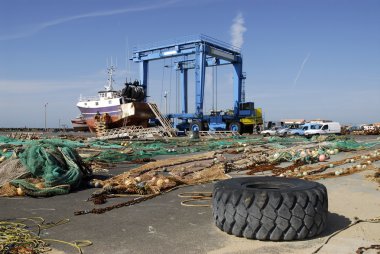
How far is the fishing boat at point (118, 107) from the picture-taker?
3800 centimetres

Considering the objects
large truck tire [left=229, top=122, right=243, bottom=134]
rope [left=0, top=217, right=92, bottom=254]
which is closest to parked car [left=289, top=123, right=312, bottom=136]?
large truck tire [left=229, top=122, right=243, bottom=134]

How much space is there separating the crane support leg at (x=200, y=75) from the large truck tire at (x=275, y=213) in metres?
37.8

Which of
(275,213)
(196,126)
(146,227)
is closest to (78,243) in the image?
(146,227)

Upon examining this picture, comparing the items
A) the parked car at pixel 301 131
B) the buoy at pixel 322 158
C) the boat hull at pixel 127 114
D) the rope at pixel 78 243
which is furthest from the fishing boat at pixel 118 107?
the rope at pixel 78 243

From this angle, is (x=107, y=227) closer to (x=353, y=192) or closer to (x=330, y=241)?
(x=330, y=241)

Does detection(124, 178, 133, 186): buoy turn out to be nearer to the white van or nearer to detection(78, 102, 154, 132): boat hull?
detection(78, 102, 154, 132): boat hull

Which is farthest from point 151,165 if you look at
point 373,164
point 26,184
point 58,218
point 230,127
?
point 230,127

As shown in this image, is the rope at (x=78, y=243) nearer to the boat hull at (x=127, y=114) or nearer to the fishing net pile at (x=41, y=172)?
the fishing net pile at (x=41, y=172)

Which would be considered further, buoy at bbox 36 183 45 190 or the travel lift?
the travel lift

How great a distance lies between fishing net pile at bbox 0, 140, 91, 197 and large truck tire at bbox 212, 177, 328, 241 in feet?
14.8

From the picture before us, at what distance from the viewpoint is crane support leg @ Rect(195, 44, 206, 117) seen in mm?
41500

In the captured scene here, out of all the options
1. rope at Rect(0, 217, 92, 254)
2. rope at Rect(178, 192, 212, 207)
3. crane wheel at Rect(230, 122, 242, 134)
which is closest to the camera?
rope at Rect(0, 217, 92, 254)

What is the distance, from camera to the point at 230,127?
42031 mm

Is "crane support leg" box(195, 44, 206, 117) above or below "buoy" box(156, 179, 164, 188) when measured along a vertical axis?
above
